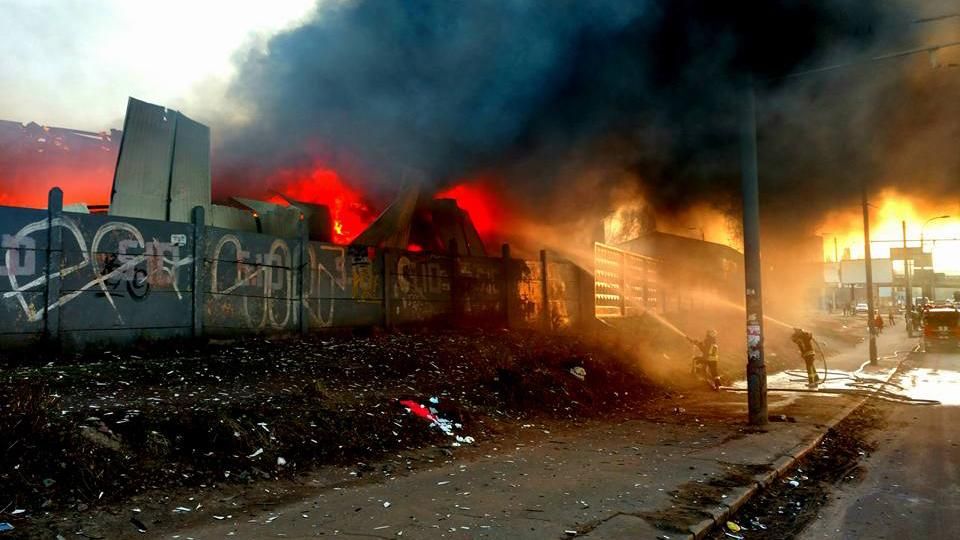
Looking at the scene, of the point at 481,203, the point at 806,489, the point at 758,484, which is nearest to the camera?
the point at 758,484

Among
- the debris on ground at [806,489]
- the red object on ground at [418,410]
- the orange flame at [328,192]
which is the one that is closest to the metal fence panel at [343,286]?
the red object on ground at [418,410]

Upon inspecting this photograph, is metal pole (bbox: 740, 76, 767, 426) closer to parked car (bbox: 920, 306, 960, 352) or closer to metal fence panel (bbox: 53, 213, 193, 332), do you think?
metal fence panel (bbox: 53, 213, 193, 332)

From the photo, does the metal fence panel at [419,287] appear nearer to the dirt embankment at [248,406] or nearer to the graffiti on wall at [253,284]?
the dirt embankment at [248,406]

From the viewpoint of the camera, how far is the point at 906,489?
594 cm

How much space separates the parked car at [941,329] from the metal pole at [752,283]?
22.3 meters

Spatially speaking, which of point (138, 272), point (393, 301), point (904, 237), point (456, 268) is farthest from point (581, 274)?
point (904, 237)

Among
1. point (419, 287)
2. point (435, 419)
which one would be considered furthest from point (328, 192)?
point (435, 419)

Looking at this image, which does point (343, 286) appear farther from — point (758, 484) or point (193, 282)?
point (758, 484)

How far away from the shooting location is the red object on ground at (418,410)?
7.89 m

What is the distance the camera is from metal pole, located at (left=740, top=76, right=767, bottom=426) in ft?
29.6

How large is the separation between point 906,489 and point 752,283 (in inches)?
155

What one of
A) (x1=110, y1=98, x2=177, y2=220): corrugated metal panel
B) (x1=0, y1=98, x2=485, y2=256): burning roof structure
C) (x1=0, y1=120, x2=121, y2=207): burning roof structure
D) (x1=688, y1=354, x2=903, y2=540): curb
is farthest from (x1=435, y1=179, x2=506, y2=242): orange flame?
(x1=688, y1=354, x2=903, y2=540): curb

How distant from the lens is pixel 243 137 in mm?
18750

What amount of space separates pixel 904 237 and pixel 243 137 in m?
31.1
